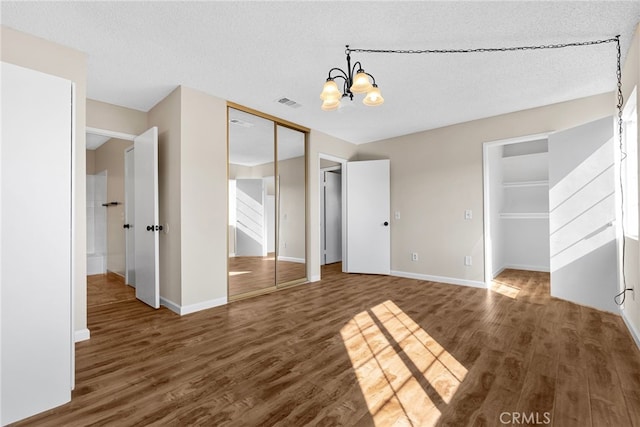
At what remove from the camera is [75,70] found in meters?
2.54

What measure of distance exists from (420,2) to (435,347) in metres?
2.54

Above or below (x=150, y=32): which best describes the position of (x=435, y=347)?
below

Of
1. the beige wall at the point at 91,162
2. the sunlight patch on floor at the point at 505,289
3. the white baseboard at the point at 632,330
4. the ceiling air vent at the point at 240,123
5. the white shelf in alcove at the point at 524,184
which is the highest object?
the ceiling air vent at the point at 240,123

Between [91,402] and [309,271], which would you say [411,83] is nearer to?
[309,271]

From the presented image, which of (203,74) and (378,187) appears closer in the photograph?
(203,74)

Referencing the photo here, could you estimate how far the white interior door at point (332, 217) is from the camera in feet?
20.7

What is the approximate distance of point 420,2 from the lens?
195 centimetres

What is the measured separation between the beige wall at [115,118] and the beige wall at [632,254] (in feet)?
17.0

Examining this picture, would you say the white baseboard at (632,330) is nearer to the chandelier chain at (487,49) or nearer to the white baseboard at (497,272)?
the white baseboard at (497,272)

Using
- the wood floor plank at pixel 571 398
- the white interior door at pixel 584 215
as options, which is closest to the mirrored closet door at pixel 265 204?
the wood floor plank at pixel 571 398

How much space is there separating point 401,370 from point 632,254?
7.88 ft

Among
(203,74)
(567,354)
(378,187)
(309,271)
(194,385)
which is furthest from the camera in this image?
(378,187)

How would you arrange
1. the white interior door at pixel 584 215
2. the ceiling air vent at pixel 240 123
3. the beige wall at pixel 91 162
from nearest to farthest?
the white interior door at pixel 584 215 < the ceiling air vent at pixel 240 123 < the beige wall at pixel 91 162

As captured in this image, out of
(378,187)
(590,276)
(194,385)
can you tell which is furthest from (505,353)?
(378,187)
